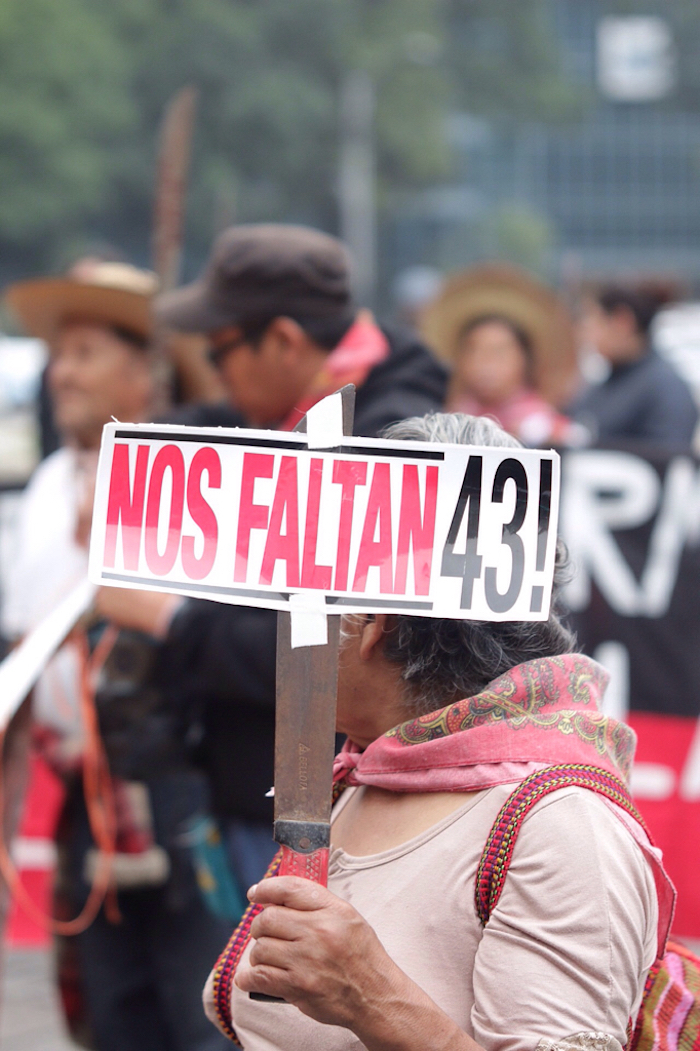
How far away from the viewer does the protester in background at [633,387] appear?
6.36m

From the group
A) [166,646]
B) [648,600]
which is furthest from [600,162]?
[166,646]

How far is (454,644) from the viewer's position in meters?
1.62

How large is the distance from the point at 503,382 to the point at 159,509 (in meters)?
4.92

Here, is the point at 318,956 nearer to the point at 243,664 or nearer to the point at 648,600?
the point at 243,664

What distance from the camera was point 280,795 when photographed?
1427mm

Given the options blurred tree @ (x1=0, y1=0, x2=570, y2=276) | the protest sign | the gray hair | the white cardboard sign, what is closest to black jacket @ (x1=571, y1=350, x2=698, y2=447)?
the protest sign

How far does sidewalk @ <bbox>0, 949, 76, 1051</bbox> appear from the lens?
4.13m

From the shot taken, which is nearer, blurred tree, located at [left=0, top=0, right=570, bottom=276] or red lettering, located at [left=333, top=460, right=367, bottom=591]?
red lettering, located at [left=333, top=460, right=367, bottom=591]

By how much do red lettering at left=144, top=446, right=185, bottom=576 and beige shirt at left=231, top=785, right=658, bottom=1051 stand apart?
410 millimetres

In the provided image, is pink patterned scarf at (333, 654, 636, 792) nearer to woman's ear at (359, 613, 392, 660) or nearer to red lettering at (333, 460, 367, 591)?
woman's ear at (359, 613, 392, 660)

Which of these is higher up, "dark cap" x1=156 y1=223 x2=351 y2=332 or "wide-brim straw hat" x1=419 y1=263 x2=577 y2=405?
"wide-brim straw hat" x1=419 y1=263 x2=577 y2=405

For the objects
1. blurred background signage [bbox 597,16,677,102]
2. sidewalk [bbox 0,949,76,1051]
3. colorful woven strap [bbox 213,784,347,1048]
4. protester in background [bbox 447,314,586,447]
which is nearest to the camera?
colorful woven strap [bbox 213,784,347,1048]

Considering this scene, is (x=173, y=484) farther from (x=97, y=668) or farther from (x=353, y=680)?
(x=97, y=668)

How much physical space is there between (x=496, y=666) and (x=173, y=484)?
1.38ft
